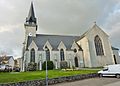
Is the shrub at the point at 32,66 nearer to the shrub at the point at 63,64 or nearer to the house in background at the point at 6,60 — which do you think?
the shrub at the point at 63,64

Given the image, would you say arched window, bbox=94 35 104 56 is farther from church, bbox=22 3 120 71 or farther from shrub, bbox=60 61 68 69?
shrub, bbox=60 61 68 69

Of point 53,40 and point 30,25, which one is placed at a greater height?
point 30,25

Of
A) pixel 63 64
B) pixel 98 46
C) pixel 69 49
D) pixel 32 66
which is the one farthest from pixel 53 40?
pixel 98 46

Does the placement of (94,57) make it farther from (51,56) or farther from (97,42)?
(51,56)

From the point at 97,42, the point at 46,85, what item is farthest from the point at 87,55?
the point at 46,85

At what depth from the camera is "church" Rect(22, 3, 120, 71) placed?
144 feet

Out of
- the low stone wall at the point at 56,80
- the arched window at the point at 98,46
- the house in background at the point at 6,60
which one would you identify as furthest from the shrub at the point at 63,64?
the house in background at the point at 6,60

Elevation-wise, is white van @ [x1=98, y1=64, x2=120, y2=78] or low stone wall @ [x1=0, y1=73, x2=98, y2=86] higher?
white van @ [x1=98, y1=64, x2=120, y2=78]

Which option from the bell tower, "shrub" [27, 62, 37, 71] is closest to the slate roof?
the bell tower

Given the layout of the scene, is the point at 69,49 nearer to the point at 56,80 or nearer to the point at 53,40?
the point at 53,40

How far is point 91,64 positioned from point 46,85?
29.1m

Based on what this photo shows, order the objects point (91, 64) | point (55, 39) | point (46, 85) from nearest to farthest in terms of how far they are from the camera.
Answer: point (46, 85) → point (91, 64) → point (55, 39)

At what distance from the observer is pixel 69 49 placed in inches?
1886

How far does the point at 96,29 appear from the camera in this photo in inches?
1949
